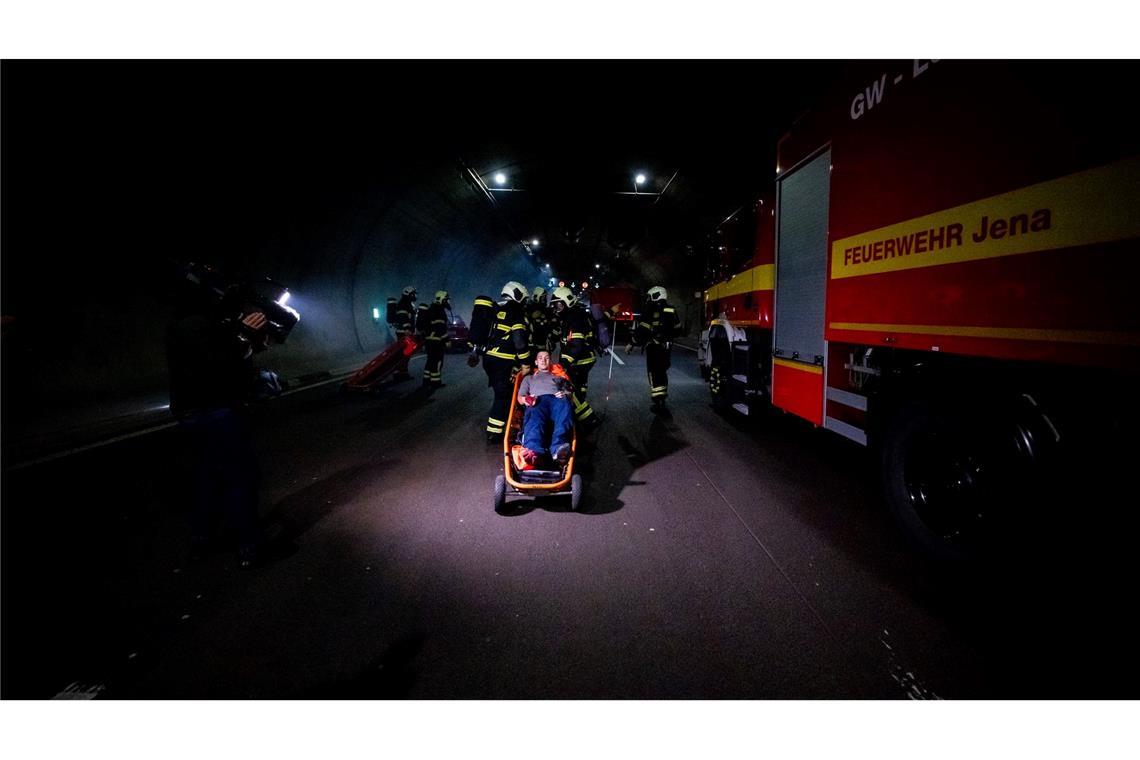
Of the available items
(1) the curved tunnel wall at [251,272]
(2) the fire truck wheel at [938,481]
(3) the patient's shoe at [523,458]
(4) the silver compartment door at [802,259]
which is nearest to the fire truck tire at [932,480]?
(2) the fire truck wheel at [938,481]

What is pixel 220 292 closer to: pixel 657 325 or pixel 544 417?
pixel 544 417

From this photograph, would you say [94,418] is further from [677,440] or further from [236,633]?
[677,440]

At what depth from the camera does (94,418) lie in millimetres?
6930

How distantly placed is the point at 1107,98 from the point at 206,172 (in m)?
11.2

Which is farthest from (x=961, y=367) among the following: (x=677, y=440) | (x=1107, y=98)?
(x=677, y=440)

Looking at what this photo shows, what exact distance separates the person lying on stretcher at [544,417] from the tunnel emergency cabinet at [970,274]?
2332 mm

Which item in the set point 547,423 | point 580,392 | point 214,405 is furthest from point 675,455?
point 214,405

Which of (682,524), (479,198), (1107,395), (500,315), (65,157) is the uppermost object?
(479,198)

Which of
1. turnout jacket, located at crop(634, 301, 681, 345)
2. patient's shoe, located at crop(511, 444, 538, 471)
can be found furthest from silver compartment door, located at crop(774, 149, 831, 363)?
patient's shoe, located at crop(511, 444, 538, 471)

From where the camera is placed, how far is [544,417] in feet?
14.7

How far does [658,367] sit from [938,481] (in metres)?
4.75

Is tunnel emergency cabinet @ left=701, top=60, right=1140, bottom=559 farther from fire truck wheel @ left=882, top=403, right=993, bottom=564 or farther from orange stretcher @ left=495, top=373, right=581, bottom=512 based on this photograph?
orange stretcher @ left=495, top=373, right=581, bottom=512

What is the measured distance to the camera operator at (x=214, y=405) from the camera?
9.82 feet

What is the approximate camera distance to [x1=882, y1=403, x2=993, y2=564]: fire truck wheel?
269 cm
